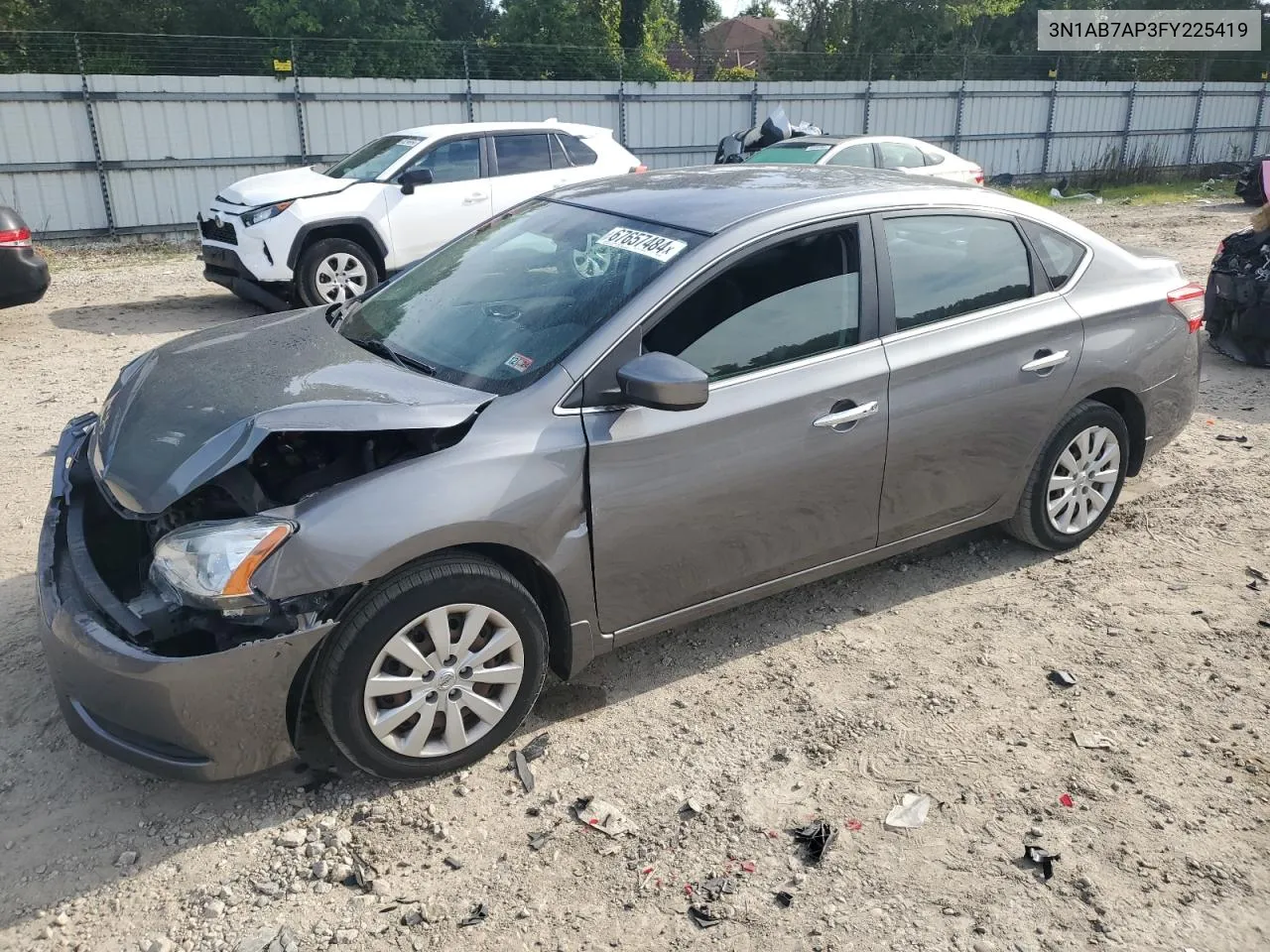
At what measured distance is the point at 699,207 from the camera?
12.5ft

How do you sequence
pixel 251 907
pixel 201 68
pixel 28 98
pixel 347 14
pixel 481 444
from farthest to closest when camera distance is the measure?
A: pixel 347 14, pixel 201 68, pixel 28 98, pixel 481 444, pixel 251 907

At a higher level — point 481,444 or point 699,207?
point 699,207

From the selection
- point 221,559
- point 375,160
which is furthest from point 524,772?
point 375,160

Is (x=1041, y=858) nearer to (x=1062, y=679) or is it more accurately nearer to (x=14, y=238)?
(x=1062, y=679)

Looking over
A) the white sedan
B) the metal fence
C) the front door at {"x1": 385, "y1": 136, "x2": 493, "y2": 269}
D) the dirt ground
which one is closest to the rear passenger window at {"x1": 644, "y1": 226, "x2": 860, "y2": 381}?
the dirt ground

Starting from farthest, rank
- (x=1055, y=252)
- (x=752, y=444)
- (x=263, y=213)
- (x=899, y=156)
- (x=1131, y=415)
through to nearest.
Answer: (x=899, y=156) < (x=263, y=213) < (x=1131, y=415) < (x=1055, y=252) < (x=752, y=444)

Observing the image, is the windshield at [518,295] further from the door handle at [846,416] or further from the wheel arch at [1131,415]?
the wheel arch at [1131,415]

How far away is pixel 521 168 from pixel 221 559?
856 cm

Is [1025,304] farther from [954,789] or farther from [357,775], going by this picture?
[357,775]

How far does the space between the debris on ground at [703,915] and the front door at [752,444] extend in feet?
3.23

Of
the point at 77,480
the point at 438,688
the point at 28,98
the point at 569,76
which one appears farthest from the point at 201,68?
the point at 438,688

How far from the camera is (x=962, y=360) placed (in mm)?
4035

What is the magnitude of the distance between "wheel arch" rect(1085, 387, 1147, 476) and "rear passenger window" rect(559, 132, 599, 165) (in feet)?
24.7

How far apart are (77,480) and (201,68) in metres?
17.0
